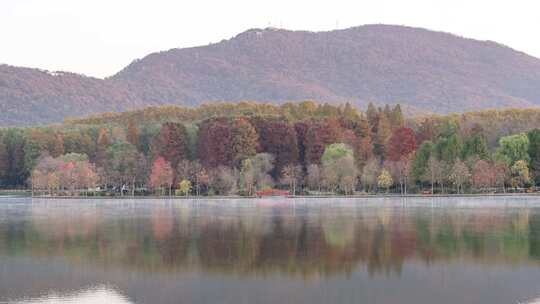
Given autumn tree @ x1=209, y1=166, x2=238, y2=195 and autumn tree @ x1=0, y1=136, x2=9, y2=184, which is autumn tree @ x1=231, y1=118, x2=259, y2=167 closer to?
autumn tree @ x1=209, y1=166, x2=238, y2=195

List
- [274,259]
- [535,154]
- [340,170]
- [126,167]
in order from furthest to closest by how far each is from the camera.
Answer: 1. [126,167]
2. [340,170]
3. [535,154]
4. [274,259]

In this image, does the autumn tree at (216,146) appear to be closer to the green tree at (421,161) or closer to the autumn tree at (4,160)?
the green tree at (421,161)

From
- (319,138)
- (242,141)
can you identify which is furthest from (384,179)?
(242,141)

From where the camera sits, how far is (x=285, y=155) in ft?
340

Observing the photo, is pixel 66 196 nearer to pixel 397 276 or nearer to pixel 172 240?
pixel 172 240

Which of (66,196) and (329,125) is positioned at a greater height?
(329,125)

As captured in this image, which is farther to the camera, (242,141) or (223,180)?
(242,141)

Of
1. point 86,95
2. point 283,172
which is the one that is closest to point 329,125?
point 283,172

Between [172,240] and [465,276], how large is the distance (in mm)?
16330

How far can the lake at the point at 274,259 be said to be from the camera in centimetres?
2791

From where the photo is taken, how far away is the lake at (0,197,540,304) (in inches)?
1099

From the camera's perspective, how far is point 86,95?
192 m

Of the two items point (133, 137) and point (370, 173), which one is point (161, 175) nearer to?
point (133, 137)

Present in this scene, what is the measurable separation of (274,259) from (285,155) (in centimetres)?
6857
